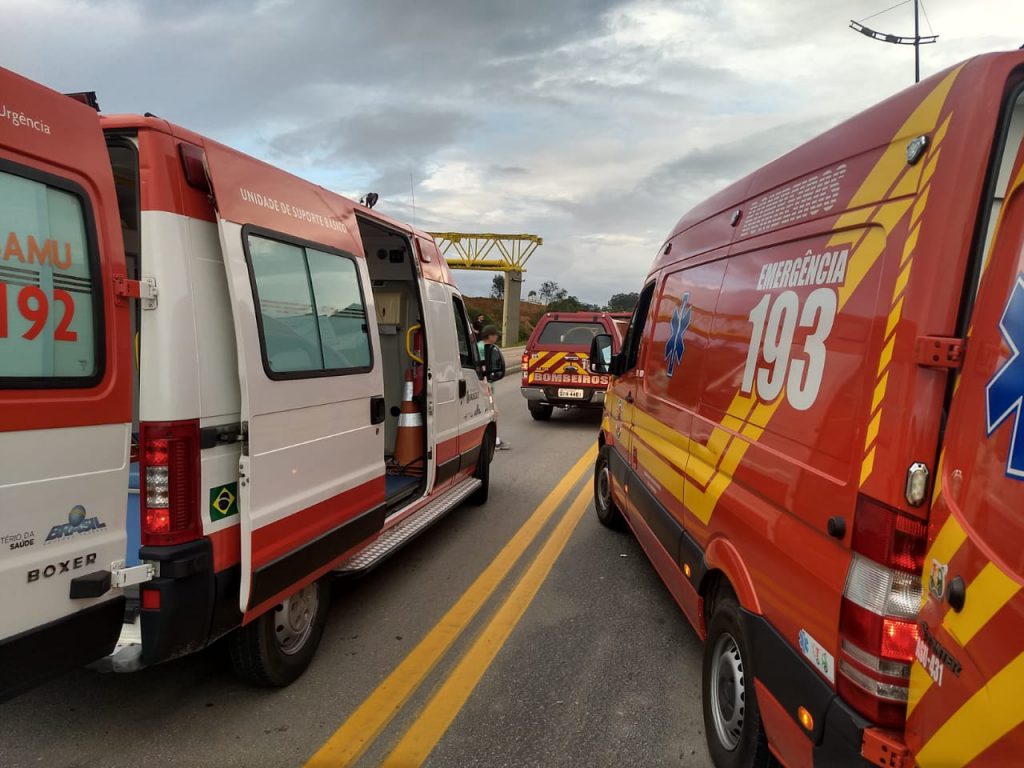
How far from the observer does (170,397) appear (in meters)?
2.39

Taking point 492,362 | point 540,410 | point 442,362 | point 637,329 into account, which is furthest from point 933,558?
point 540,410

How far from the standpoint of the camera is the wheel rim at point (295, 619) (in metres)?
3.18

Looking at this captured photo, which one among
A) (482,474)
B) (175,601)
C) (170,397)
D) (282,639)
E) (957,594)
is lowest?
(282,639)

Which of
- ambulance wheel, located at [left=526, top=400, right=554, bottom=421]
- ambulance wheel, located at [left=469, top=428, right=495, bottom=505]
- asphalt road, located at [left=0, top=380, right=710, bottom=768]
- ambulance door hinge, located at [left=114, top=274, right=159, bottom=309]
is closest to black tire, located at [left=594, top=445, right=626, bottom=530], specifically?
asphalt road, located at [left=0, top=380, right=710, bottom=768]

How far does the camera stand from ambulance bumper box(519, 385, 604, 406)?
1131 cm

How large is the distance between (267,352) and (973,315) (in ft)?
8.28

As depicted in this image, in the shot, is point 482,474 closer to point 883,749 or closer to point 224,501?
point 224,501

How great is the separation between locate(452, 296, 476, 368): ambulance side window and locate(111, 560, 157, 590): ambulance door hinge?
361 cm

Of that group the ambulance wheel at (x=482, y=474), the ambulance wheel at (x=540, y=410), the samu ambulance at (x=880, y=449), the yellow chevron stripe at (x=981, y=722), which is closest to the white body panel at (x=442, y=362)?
the ambulance wheel at (x=482, y=474)

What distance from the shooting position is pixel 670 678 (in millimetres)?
3299

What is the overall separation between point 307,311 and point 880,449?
256 cm

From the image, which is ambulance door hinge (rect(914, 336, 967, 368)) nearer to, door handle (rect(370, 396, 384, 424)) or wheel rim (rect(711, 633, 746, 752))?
wheel rim (rect(711, 633, 746, 752))

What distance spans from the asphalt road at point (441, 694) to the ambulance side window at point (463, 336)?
2.01 metres

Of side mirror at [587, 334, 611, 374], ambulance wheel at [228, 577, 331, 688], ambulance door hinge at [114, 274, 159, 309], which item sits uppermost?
ambulance door hinge at [114, 274, 159, 309]
